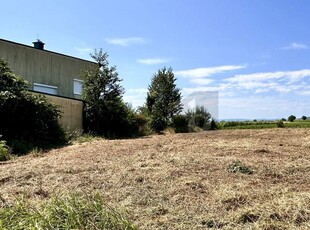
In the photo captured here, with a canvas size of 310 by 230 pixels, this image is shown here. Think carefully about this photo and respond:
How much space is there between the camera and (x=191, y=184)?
396cm

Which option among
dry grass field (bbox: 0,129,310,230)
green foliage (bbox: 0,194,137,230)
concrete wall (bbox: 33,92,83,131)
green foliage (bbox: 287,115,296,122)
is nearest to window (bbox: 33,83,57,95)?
concrete wall (bbox: 33,92,83,131)

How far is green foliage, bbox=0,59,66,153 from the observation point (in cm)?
1016

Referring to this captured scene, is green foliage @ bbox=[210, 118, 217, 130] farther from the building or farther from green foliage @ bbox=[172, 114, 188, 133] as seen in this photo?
the building

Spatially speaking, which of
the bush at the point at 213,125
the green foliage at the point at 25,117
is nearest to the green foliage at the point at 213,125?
the bush at the point at 213,125

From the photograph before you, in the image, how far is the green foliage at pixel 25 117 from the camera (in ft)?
33.3

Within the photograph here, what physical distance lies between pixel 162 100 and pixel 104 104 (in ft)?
24.3

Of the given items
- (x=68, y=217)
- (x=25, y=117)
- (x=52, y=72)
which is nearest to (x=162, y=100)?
(x=52, y=72)

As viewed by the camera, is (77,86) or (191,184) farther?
(77,86)

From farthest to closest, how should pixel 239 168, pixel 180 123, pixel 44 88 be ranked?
pixel 180 123 < pixel 44 88 < pixel 239 168

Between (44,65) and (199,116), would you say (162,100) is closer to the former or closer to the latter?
(199,116)

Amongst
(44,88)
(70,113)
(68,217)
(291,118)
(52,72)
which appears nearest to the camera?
(68,217)

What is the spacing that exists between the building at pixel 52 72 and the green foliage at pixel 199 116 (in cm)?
673

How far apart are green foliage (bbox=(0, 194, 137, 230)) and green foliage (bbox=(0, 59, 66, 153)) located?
729 centimetres

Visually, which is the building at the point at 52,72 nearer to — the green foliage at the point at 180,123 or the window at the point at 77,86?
the window at the point at 77,86
